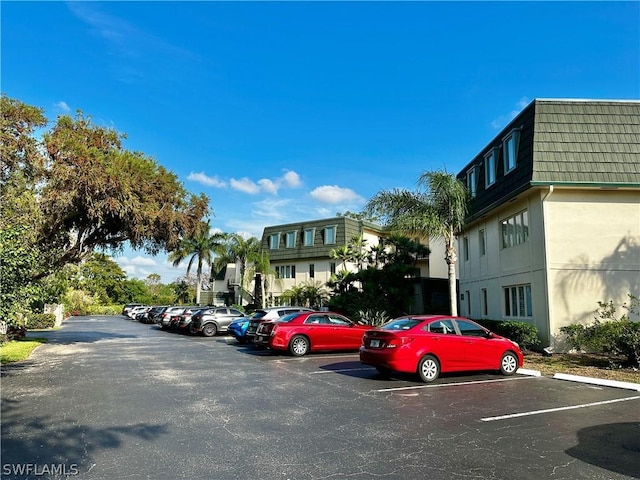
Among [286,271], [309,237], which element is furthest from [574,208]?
[286,271]

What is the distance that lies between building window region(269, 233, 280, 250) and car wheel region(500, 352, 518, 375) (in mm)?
35444

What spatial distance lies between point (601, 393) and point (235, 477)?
8.27 metres

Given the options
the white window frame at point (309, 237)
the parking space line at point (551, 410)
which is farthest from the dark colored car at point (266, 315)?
the white window frame at point (309, 237)

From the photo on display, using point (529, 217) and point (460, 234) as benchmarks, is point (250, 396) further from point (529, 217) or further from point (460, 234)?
point (460, 234)

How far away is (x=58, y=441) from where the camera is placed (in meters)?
6.17

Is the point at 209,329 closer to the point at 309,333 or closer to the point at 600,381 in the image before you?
the point at 309,333

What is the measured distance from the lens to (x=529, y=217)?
17.4m

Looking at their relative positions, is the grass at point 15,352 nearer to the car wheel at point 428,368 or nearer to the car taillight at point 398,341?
the car taillight at point 398,341

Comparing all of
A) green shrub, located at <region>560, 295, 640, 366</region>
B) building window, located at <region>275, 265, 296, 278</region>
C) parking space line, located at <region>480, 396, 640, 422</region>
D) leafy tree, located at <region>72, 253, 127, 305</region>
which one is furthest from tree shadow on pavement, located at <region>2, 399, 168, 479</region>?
leafy tree, located at <region>72, 253, 127, 305</region>

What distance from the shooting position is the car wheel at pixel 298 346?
16.1 metres

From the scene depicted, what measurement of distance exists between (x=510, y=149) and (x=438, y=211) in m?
4.16

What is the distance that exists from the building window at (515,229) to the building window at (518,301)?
1.76m

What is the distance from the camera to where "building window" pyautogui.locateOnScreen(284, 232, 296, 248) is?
45244 mm

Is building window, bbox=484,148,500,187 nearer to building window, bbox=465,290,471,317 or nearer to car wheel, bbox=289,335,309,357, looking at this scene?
building window, bbox=465,290,471,317
